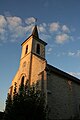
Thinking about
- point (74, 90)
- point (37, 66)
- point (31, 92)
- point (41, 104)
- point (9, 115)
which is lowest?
point (9, 115)

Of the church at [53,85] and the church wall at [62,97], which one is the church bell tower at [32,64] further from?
the church wall at [62,97]

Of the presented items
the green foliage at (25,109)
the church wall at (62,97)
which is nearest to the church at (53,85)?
the church wall at (62,97)

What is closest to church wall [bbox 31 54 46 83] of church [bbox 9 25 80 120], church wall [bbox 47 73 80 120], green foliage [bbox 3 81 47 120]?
church [bbox 9 25 80 120]

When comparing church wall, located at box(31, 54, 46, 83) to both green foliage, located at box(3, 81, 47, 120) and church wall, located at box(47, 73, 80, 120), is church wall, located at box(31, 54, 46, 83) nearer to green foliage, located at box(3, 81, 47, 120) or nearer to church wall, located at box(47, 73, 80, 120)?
church wall, located at box(47, 73, 80, 120)

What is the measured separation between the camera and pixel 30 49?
80.0 feet

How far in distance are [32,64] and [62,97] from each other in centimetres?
627

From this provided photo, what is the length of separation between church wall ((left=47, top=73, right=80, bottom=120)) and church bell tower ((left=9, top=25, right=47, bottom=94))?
1.42 m

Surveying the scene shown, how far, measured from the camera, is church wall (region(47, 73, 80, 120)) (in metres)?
17.0

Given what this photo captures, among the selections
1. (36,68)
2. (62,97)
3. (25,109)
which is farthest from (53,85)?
(25,109)

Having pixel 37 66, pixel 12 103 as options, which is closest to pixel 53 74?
pixel 37 66

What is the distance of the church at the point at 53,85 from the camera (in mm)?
17200

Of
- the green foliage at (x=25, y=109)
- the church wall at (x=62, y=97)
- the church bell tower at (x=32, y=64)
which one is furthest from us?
the church bell tower at (x=32, y=64)

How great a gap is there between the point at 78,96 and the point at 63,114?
4.53 metres

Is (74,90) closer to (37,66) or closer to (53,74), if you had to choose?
(53,74)
